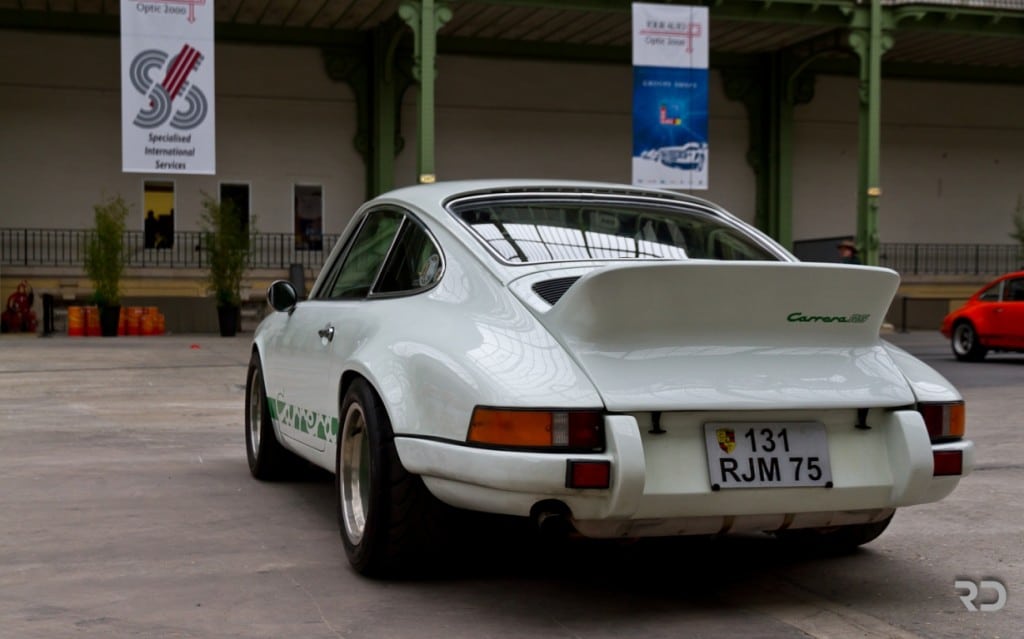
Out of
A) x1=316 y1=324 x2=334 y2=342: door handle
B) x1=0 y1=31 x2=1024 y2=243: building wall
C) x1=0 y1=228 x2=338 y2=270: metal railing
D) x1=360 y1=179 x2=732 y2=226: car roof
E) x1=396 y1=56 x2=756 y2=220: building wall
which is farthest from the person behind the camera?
x1=396 y1=56 x2=756 y2=220: building wall

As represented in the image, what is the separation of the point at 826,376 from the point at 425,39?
19.7 metres

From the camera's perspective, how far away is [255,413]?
264 inches

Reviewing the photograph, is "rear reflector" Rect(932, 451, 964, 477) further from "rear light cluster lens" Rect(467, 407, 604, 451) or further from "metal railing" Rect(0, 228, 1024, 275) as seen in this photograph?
"metal railing" Rect(0, 228, 1024, 275)

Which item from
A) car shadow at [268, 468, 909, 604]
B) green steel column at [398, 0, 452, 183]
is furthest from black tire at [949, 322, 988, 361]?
car shadow at [268, 468, 909, 604]

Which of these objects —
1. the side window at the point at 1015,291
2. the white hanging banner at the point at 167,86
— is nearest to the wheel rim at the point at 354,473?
the white hanging banner at the point at 167,86

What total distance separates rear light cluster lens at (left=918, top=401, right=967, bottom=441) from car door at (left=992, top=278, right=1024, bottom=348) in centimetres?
1533

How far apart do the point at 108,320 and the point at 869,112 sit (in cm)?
1630

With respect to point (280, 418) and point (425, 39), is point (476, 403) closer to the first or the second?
point (280, 418)

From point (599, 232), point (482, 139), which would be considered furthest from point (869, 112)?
point (599, 232)

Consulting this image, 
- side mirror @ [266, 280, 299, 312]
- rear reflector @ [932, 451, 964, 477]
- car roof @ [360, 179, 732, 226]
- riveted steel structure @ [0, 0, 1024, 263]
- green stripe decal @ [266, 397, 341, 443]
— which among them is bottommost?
green stripe decal @ [266, 397, 341, 443]

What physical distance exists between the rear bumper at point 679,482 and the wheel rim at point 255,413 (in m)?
2.64

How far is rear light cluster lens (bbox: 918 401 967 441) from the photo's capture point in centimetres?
410

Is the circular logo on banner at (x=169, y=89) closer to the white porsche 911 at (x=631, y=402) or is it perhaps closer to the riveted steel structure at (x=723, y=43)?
the riveted steel structure at (x=723, y=43)

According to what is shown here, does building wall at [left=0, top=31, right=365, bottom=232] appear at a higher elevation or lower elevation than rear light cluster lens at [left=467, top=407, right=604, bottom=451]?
higher
